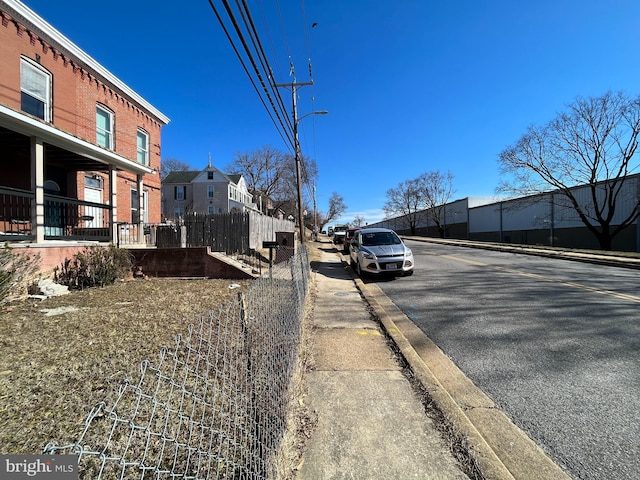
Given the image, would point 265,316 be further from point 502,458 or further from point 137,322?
point 137,322

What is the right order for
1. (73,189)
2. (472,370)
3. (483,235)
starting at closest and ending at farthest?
(472,370) → (73,189) → (483,235)

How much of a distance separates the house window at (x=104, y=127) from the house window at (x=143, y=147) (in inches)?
80.7

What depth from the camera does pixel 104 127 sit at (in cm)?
1440

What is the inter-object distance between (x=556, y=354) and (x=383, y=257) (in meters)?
6.64

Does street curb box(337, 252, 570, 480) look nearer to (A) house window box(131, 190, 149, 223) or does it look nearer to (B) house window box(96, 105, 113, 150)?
(B) house window box(96, 105, 113, 150)

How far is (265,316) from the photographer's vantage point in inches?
127

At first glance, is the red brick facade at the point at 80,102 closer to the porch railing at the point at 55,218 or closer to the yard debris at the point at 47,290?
the porch railing at the point at 55,218

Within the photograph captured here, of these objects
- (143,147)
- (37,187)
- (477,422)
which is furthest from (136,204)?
(477,422)

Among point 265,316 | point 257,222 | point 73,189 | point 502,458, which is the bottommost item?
point 502,458

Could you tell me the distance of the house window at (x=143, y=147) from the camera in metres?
16.8

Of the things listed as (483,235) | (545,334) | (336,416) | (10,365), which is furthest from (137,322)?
(483,235)

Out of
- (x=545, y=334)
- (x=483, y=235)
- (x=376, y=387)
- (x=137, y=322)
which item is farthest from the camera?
(x=483, y=235)

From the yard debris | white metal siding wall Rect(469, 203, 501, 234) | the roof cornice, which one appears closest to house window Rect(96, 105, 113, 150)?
the roof cornice

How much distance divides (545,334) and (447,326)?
1.42 m
